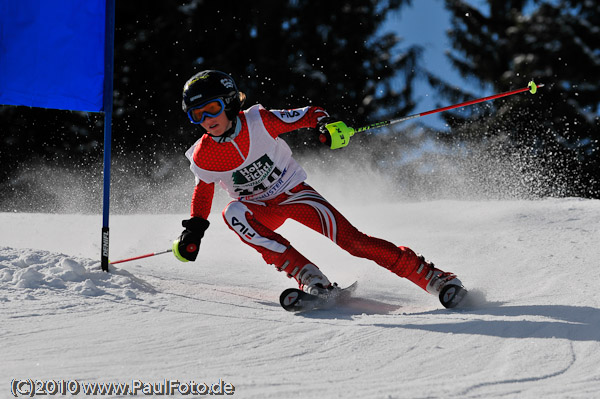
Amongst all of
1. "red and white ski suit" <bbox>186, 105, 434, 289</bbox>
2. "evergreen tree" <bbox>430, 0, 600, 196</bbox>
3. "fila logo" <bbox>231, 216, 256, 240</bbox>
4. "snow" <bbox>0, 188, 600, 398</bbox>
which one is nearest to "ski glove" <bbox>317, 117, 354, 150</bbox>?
"red and white ski suit" <bbox>186, 105, 434, 289</bbox>

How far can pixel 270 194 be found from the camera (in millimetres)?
3535

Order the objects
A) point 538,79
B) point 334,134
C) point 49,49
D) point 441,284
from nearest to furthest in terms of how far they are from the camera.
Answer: point 441,284
point 334,134
point 49,49
point 538,79

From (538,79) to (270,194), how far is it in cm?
1459

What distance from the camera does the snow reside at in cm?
214

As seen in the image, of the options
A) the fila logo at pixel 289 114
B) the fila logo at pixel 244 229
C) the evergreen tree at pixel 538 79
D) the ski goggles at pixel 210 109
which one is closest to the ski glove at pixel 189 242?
the fila logo at pixel 244 229

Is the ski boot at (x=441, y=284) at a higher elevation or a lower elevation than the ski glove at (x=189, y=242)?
lower

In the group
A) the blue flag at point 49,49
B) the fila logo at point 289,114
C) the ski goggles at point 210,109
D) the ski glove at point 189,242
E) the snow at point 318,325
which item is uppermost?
the blue flag at point 49,49

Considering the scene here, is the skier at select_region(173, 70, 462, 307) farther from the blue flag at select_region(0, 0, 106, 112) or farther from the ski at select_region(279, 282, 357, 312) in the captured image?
the blue flag at select_region(0, 0, 106, 112)

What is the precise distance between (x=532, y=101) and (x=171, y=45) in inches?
338

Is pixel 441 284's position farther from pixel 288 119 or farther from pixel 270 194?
pixel 288 119

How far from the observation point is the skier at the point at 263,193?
3.26 meters

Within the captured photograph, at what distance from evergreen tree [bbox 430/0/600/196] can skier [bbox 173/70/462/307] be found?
11051 mm

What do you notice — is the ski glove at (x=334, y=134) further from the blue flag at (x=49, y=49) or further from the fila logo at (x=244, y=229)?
the blue flag at (x=49, y=49)

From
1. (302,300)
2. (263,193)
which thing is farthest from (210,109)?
(302,300)
